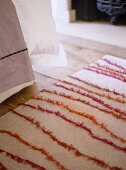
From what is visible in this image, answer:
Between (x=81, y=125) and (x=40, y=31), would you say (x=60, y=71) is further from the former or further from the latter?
(x=81, y=125)

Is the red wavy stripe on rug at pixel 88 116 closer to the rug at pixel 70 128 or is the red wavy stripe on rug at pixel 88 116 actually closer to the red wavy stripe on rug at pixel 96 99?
the rug at pixel 70 128

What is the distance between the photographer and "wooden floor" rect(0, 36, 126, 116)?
169cm

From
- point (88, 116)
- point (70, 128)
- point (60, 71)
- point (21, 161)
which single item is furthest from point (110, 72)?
point (21, 161)

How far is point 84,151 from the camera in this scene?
1.29m

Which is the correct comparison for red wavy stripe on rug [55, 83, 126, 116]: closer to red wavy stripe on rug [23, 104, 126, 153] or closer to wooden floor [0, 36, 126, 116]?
wooden floor [0, 36, 126, 116]

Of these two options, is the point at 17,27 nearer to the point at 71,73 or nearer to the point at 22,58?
the point at 22,58

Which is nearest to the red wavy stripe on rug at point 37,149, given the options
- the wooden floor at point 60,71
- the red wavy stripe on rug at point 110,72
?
the wooden floor at point 60,71

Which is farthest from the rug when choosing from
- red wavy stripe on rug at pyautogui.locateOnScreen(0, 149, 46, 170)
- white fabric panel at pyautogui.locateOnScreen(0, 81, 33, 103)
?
white fabric panel at pyautogui.locateOnScreen(0, 81, 33, 103)

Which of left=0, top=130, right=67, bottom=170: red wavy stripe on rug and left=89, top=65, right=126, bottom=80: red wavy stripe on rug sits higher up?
left=0, top=130, right=67, bottom=170: red wavy stripe on rug

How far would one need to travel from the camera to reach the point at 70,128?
1438 mm

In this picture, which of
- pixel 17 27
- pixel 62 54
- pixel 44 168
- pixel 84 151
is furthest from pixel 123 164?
pixel 62 54

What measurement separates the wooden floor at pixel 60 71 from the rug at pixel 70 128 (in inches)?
2.8

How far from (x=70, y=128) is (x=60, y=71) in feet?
2.42

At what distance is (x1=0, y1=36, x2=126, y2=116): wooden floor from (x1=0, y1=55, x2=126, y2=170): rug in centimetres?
7
